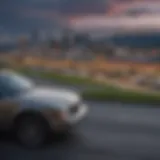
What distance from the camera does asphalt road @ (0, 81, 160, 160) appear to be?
4.06 meters

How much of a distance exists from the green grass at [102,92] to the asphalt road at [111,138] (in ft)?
0.17

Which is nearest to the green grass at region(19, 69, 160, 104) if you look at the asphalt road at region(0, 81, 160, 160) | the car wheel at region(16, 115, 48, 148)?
the asphalt road at region(0, 81, 160, 160)

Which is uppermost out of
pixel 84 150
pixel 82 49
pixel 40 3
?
pixel 40 3

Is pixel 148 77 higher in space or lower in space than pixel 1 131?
higher

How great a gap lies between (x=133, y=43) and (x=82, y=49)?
0.40 meters

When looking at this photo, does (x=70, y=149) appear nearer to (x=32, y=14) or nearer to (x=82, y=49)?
(x=82, y=49)

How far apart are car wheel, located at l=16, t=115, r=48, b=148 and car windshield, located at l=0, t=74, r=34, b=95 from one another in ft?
0.76

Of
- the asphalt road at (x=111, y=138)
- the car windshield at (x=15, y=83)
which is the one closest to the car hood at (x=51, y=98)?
the car windshield at (x=15, y=83)

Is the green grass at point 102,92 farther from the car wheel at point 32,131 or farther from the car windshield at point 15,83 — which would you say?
the car wheel at point 32,131

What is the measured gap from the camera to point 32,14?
13.4 feet

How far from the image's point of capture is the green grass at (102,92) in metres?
4.04

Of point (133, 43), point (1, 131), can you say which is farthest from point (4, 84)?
point (133, 43)

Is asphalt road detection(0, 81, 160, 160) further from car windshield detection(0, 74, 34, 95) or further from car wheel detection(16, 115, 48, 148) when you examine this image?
car windshield detection(0, 74, 34, 95)

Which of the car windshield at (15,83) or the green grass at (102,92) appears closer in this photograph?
the green grass at (102,92)
